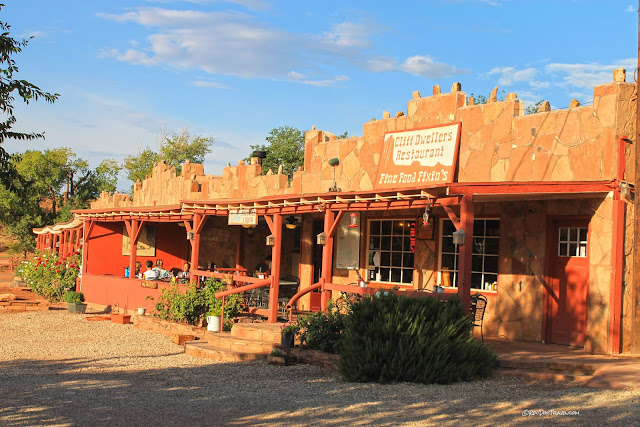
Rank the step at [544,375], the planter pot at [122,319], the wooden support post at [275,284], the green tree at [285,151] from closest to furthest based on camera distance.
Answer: the step at [544,375] → the wooden support post at [275,284] → the planter pot at [122,319] → the green tree at [285,151]

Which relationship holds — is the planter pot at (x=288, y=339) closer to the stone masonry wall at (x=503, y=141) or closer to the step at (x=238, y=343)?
the step at (x=238, y=343)

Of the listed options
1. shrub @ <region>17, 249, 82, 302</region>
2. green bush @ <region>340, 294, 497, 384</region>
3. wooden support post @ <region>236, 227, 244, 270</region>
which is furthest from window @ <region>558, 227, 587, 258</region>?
shrub @ <region>17, 249, 82, 302</region>

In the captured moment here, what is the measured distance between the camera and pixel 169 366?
11.5 metres

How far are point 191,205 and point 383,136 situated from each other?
15.7 feet

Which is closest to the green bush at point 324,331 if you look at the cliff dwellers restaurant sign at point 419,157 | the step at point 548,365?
the step at point 548,365

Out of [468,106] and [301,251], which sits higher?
[468,106]

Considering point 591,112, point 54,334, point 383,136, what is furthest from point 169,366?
point 591,112

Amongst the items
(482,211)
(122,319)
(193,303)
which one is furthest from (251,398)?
(122,319)

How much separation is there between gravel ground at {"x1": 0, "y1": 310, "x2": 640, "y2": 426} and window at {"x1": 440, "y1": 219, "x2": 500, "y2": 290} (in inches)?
154

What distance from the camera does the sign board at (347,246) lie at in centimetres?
1580

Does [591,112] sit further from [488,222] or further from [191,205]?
[191,205]

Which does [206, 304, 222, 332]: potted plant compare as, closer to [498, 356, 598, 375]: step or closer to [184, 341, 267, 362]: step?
[184, 341, 267, 362]: step

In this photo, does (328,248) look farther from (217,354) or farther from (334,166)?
(334,166)

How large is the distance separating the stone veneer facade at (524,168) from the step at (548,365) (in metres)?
1.68
